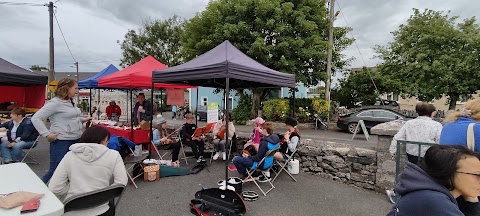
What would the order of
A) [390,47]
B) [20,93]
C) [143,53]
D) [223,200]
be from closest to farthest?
[223,200] < [20,93] < [390,47] < [143,53]

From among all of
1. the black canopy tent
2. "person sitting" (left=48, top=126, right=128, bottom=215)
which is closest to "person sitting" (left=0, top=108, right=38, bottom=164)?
the black canopy tent

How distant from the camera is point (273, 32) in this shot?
44.3 feet

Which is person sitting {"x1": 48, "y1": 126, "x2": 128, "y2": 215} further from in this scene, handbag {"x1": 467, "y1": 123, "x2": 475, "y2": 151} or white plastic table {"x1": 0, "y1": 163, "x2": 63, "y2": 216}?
handbag {"x1": 467, "y1": 123, "x2": 475, "y2": 151}

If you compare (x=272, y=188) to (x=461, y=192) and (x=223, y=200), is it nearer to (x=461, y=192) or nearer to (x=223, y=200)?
(x=223, y=200)

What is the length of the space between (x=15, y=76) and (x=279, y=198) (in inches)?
263

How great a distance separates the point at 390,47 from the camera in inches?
707

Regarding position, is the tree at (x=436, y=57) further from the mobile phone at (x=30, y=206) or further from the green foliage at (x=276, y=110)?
the mobile phone at (x=30, y=206)

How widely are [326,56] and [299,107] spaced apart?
2.97 metres

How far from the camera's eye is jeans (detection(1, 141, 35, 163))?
213 inches

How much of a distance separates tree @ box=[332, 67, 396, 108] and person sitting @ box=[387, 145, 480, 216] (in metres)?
17.1

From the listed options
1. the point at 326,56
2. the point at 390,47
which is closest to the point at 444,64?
the point at 390,47

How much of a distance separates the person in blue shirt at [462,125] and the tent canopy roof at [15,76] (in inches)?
320

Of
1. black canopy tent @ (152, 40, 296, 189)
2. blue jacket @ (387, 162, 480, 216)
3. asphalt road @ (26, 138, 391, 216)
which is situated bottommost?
asphalt road @ (26, 138, 391, 216)

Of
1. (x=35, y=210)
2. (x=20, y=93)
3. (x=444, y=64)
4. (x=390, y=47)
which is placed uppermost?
(x=390, y=47)
